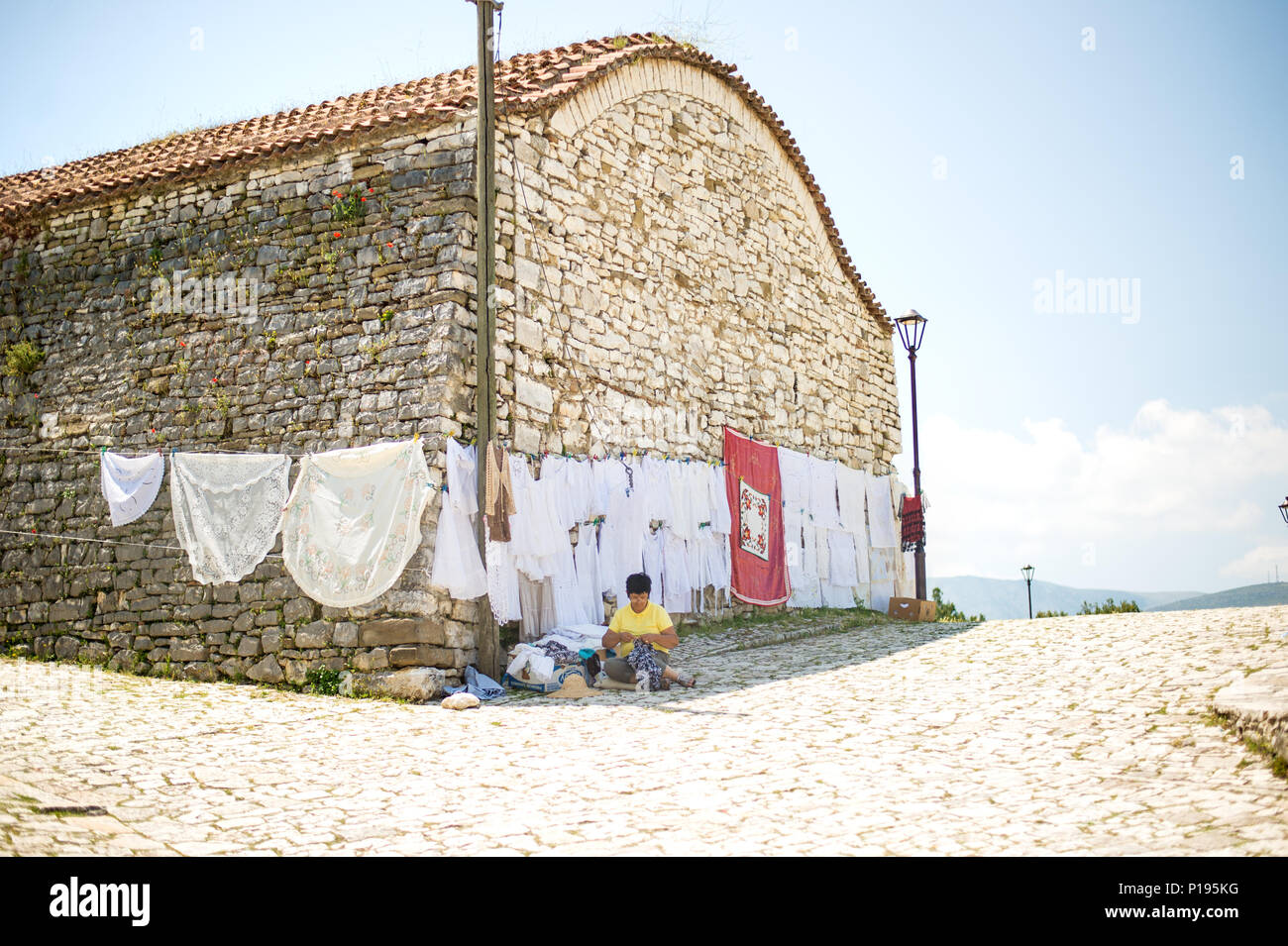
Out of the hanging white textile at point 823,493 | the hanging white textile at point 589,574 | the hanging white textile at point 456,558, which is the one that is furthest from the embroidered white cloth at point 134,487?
the hanging white textile at point 823,493

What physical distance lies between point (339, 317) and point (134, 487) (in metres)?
2.57

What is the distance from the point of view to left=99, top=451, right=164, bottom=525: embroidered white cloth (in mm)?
9570

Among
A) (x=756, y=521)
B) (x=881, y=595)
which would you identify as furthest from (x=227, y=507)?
(x=881, y=595)

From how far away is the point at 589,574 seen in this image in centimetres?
976

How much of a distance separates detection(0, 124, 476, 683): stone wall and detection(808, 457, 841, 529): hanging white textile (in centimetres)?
610

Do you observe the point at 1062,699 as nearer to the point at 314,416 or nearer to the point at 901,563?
the point at 314,416

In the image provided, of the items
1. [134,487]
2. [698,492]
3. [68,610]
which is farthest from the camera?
[698,492]

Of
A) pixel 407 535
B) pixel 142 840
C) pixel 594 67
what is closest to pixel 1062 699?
pixel 407 535

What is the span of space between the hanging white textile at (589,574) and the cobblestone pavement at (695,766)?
5.66 feet

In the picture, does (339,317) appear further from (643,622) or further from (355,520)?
(643,622)

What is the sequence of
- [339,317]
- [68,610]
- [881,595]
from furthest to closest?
[881,595] < [68,610] < [339,317]

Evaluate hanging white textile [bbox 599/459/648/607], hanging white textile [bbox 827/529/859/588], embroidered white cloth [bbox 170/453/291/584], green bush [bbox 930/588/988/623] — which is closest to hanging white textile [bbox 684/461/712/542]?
hanging white textile [bbox 599/459/648/607]

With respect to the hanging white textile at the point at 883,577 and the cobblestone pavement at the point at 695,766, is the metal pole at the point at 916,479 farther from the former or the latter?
the cobblestone pavement at the point at 695,766

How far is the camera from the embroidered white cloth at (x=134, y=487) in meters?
9.57
